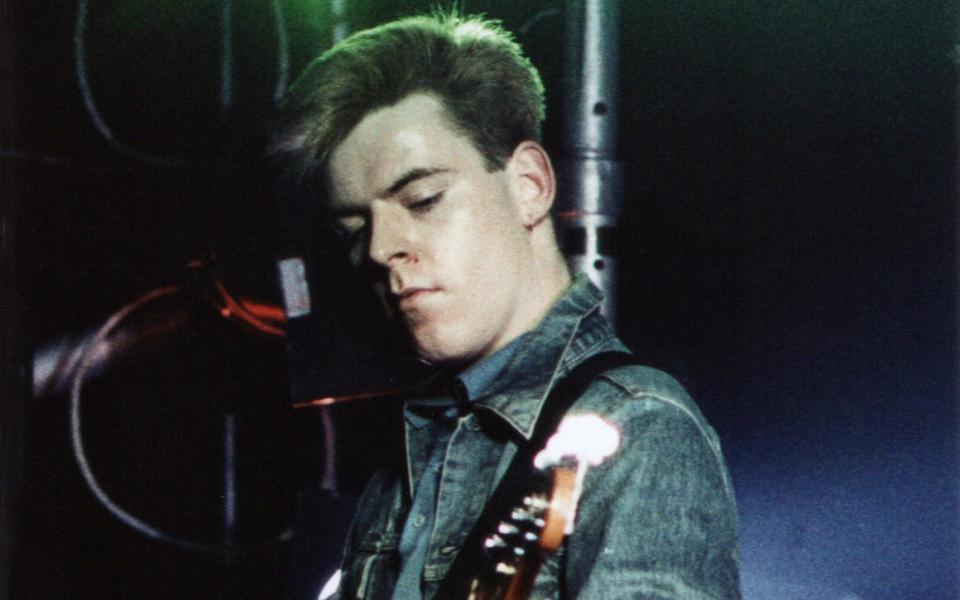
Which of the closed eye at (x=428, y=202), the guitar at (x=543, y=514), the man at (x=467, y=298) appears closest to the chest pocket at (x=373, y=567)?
the man at (x=467, y=298)

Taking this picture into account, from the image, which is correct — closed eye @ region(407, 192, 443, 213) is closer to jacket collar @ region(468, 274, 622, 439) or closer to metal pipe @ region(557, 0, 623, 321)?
jacket collar @ region(468, 274, 622, 439)

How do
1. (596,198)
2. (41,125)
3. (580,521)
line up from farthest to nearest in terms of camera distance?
1. (41,125)
2. (596,198)
3. (580,521)

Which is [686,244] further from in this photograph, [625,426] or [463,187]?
[625,426]

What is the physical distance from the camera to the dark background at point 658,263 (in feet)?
6.77

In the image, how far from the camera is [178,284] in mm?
2871

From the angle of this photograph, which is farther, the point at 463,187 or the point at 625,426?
the point at 463,187

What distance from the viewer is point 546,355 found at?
1.52 meters

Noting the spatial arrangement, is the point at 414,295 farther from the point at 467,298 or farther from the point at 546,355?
the point at 546,355

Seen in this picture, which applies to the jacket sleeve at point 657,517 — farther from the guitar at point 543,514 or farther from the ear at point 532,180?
the ear at point 532,180

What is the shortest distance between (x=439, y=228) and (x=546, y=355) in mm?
298

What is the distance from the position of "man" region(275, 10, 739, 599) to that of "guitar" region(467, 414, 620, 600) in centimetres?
3

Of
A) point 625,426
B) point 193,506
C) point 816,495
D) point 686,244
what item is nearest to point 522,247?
point 625,426

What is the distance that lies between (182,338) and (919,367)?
7.12 feet

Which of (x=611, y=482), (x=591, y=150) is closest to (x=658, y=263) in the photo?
(x=591, y=150)
